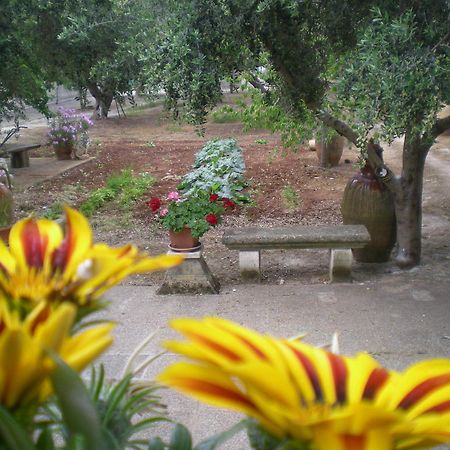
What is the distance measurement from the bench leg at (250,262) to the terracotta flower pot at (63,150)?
9491mm

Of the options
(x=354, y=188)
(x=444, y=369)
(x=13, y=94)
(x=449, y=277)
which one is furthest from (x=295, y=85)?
(x=13, y=94)

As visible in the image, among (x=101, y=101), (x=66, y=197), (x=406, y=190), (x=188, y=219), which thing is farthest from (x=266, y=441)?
(x=101, y=101)

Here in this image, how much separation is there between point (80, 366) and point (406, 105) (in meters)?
3.71

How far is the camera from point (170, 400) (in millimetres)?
3541

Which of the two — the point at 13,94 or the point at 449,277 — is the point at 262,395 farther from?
the point at 13,94

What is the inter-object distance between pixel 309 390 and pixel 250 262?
17.6 ft

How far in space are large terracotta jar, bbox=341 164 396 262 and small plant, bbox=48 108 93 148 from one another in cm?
932

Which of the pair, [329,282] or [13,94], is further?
[13,94]

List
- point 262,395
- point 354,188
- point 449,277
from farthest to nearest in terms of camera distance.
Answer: point 354,188
point 449,277
point 262,395

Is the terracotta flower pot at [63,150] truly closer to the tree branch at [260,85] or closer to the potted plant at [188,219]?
the tree branch at [260,85]

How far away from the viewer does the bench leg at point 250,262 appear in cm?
584

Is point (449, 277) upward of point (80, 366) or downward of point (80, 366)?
downward

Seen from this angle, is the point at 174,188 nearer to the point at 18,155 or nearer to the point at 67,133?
the point at 18,155

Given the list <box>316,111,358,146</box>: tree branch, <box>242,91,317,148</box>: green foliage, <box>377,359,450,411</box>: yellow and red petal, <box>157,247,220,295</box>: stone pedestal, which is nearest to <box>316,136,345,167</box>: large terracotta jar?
<box>242,91,317,148</box>: green foliage
